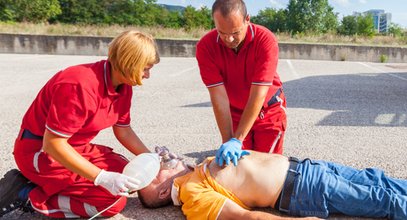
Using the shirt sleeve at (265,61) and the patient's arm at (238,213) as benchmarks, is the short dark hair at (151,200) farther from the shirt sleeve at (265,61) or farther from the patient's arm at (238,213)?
the shirt sleeve at (265,61)

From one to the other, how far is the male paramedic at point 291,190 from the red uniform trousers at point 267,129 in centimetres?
103

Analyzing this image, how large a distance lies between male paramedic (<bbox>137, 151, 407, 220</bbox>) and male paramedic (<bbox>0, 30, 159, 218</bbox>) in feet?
1.24

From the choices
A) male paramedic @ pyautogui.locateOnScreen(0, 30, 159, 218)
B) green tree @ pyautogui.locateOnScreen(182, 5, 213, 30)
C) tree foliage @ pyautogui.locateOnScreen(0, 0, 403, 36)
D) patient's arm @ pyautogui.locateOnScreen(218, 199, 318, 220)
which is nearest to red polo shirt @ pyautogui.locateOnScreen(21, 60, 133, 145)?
male paramedic @ pyautogui.locateOnScreen(0, 30, 159, 218)

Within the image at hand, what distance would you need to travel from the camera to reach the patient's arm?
2.25m

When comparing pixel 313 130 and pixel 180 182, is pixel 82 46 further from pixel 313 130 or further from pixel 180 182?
pixel 180 182

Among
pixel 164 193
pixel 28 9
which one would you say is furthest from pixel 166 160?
pixel 28 9

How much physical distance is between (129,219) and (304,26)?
46306mm

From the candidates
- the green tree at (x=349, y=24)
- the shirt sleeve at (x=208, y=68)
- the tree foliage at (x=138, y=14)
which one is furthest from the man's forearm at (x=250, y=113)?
the green tree at (x=349, y=24)

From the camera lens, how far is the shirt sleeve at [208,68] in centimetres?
325

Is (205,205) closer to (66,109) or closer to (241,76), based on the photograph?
(66,109)

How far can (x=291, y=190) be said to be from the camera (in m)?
2.48

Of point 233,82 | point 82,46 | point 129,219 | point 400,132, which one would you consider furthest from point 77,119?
point 82,46

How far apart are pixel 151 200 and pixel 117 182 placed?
506 millimetres

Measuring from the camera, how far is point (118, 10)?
41.4 metres
